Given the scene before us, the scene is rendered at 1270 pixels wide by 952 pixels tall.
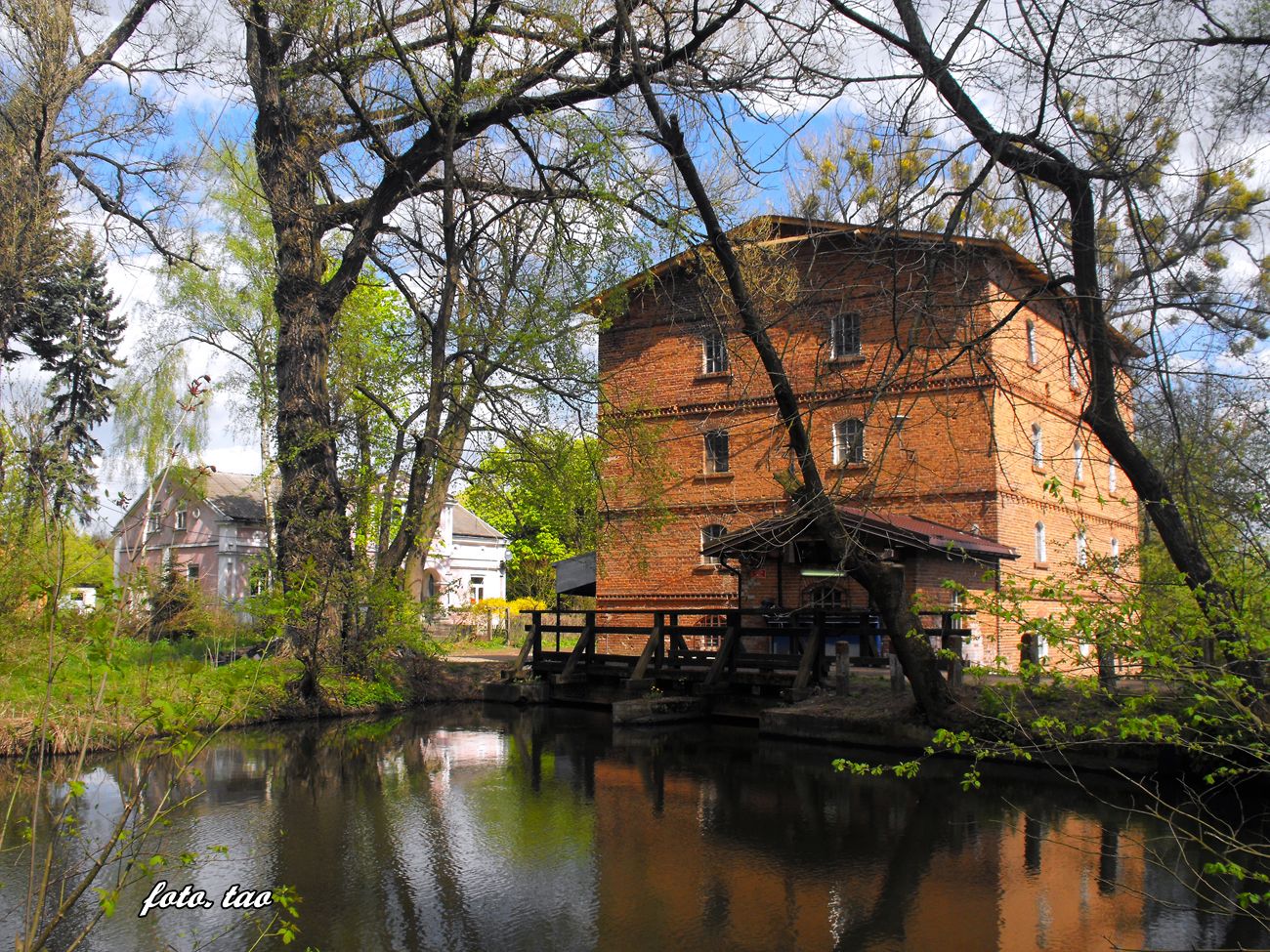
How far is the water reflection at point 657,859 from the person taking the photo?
6.22m

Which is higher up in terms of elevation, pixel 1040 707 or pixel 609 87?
pixel 609 87

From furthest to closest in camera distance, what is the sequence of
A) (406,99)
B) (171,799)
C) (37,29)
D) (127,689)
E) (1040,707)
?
(406,99), (37,29), (1040,707), (171,799), (127,689)

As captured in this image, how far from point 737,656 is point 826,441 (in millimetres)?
7751

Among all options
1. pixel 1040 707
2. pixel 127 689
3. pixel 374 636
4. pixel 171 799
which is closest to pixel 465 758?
pixel 171 799

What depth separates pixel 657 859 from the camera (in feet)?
26.0

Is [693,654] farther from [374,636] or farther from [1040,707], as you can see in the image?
[1040,707]

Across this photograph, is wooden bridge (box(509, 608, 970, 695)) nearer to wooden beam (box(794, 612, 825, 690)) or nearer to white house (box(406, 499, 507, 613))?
wooden beam (box(794, 612, 825, 690))

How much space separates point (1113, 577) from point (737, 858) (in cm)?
360

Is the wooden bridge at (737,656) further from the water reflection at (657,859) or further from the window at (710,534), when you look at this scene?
the window at (710,534)

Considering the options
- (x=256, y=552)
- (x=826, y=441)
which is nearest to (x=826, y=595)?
(x=826, y=441)

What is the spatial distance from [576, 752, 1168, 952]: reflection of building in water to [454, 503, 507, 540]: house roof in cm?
4299

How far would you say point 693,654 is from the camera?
18.5 metres

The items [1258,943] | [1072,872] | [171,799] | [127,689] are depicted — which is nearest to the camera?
[127,689]

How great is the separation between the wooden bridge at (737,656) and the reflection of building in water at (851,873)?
14.2ft
